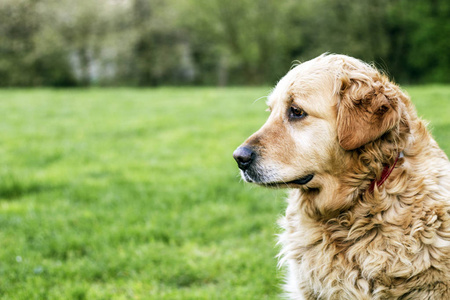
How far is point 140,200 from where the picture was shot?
18.1ft

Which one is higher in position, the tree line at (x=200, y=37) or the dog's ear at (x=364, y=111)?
the tree line at (x=200, y=37)

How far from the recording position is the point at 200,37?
104 feet

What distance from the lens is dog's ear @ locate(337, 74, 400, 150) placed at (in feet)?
8.16

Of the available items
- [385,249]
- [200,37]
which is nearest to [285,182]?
[385,249]

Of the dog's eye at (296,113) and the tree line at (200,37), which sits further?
the tree line at (200,37)

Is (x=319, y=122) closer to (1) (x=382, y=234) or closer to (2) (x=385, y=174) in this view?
(2) (x=385, y=174)

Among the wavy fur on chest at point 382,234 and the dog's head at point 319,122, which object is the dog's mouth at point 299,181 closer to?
the dog's head at point 319,122

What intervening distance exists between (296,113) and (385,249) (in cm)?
101

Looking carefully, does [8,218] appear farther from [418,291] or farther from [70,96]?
[70,96]

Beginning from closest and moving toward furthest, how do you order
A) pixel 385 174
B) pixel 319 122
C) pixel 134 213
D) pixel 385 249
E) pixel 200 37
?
pixel 385 249
pixel 385 174
pixel 319 122
pixel 134 213
pixel 200 37

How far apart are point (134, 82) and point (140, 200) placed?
25.9 meters

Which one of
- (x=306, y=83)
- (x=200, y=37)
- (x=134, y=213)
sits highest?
(x=200, y=37)

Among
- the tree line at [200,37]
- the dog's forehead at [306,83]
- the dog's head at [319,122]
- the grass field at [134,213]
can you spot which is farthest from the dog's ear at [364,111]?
the tree line at [200,37]

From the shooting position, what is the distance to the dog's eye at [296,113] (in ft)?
9.03
